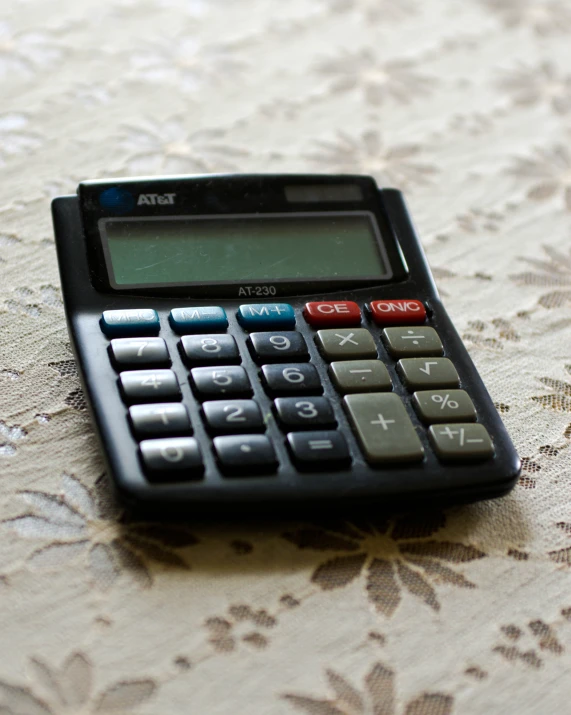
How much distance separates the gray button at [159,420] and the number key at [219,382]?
0.5 inches

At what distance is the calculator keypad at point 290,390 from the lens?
272 mm

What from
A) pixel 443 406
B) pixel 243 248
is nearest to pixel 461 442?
pixel 443 406

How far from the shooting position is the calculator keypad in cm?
27

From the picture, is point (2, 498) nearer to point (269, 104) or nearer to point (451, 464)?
point (451, 464)

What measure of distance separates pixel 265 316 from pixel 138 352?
0.05 m

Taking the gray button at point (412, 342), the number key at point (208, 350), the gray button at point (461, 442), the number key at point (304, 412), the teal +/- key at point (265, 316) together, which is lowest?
the gray button at point (461, 442)

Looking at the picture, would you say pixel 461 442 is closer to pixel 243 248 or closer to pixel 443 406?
pixel 443 406

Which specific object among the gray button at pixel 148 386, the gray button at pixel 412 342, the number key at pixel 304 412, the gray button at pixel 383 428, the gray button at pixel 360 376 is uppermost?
the gray button at pixel 148 386

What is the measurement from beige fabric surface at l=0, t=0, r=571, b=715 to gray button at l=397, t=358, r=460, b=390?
0.04m

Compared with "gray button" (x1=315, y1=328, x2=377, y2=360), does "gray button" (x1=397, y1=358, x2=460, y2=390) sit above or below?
below

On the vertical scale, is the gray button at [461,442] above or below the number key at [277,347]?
below

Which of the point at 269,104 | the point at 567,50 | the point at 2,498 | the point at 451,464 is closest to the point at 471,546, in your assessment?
the point at 451,464

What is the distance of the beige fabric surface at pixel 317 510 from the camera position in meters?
0.25

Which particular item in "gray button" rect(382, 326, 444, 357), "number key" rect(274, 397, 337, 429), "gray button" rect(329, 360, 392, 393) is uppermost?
"gray button" rect(382, 326, 444, 357)
